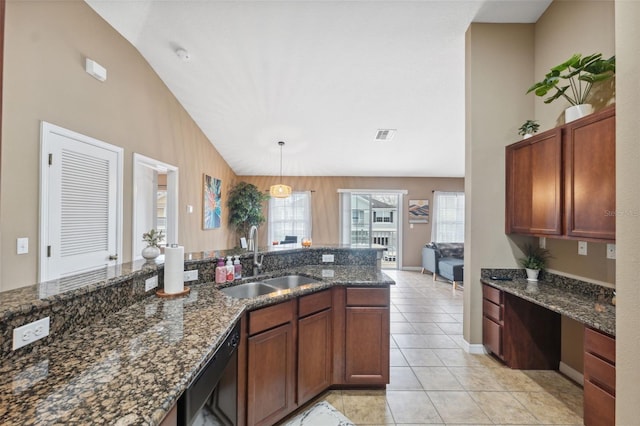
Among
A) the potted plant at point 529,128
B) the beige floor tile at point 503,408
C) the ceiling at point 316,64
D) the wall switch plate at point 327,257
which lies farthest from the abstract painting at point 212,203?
the potted plant at point 529,128

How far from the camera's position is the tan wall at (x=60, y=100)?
2.04 meters

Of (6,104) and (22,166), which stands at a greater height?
(6,104)

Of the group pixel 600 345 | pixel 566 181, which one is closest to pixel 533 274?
pixel 566 181

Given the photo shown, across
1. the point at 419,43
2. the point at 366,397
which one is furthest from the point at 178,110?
the point at 366,397

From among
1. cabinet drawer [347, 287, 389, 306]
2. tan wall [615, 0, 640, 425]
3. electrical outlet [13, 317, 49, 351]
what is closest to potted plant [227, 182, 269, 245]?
cabinet drawer [347, 287, 389, 306]

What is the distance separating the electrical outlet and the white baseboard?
3592 millimetres

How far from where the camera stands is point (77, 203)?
2.56 metres

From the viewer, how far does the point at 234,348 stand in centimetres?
141

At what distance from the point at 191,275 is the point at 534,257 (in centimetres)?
313

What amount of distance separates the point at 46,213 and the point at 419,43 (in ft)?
12.8

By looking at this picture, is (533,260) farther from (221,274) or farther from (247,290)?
(221,274)

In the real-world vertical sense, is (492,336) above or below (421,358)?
above

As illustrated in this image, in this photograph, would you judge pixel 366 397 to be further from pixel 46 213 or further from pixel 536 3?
pixel 536 3

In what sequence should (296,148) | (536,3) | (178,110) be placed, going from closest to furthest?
(536,3) < (178,110) < (296,148)
